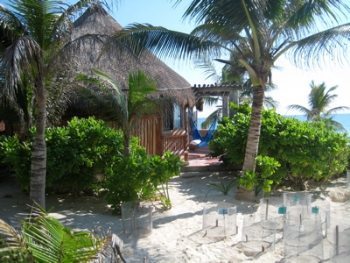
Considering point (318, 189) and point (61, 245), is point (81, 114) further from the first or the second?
point (61, 245)

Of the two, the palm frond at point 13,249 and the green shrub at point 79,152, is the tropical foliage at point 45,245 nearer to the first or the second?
the palm frond at point 13,249

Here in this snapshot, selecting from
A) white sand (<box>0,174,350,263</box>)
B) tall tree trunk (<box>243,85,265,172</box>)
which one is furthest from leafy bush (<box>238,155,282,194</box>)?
white sand (<box>0,174,350,263</box>)

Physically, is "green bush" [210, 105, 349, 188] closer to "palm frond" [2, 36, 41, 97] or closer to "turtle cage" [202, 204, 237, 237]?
"turtle cage" [202, 204, 237, 237]

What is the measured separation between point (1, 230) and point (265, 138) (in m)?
8.20

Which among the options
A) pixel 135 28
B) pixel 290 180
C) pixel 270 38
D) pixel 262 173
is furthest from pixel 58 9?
pixel 290 180

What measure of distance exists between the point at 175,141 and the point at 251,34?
6.35 metres

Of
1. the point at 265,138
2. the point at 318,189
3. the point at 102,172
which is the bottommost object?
the point at 318,189

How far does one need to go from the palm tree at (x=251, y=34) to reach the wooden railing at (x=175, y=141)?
4.63 metres

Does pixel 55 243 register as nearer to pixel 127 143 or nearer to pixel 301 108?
pixel 127 143

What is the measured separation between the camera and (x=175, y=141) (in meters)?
13.7

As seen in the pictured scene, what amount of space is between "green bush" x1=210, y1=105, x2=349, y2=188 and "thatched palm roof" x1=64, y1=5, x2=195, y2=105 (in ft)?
6.40

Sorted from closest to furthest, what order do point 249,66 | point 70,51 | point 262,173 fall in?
point 70,51 → point 249,66 → point 262,173

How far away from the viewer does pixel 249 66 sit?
810 centimetres

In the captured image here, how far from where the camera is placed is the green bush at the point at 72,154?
24.8 ft
